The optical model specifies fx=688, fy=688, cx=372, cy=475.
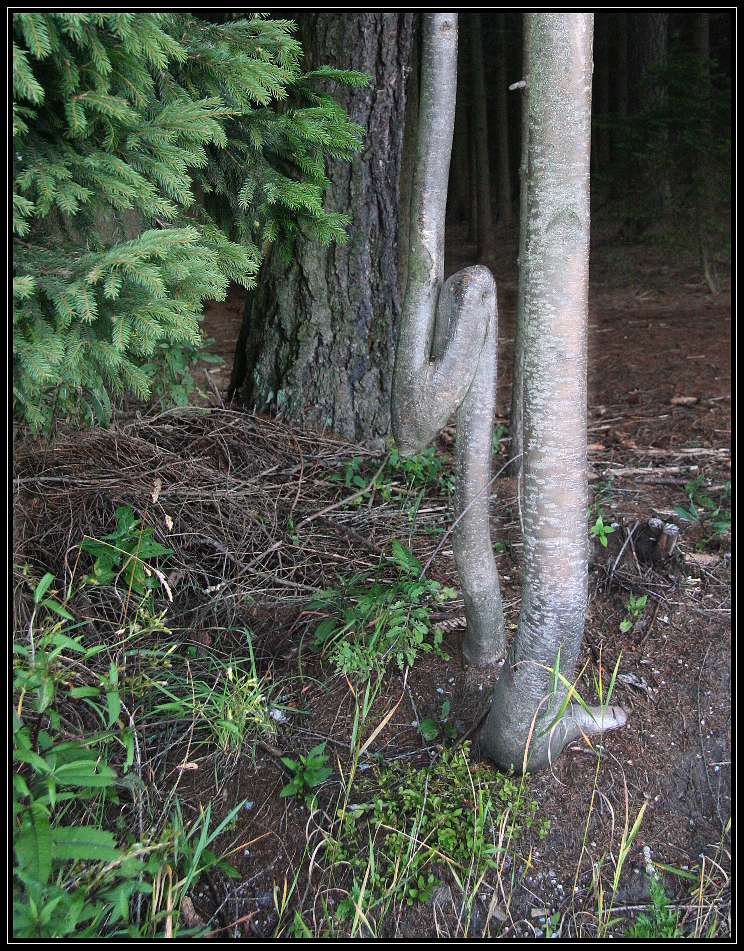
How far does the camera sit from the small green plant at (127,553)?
2814 millimetres

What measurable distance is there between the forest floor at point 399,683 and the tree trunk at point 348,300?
0.93 ft

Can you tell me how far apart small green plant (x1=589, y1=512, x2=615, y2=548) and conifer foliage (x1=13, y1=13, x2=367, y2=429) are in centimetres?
181

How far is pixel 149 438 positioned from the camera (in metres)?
3.73

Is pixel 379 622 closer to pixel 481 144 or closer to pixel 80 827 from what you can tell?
pixel 80 827

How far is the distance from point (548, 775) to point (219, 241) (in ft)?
7.22

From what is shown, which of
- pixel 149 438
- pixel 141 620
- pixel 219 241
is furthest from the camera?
pixel 149 438

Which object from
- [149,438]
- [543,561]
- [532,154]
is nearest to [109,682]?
[543,561]

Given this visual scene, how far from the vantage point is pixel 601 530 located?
3.09 metres

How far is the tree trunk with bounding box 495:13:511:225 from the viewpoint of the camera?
342 inches

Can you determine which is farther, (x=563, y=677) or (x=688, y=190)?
(x=688, y=190)

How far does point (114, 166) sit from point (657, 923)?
108 inches

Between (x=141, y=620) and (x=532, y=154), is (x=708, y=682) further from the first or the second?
(x=141, y=620)

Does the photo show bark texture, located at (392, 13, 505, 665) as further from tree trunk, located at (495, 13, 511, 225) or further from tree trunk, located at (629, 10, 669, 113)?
tree trunk, located at (495, 13, 511, 225)

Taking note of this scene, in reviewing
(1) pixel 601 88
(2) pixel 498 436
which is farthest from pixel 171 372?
(1) pixel 601 88
